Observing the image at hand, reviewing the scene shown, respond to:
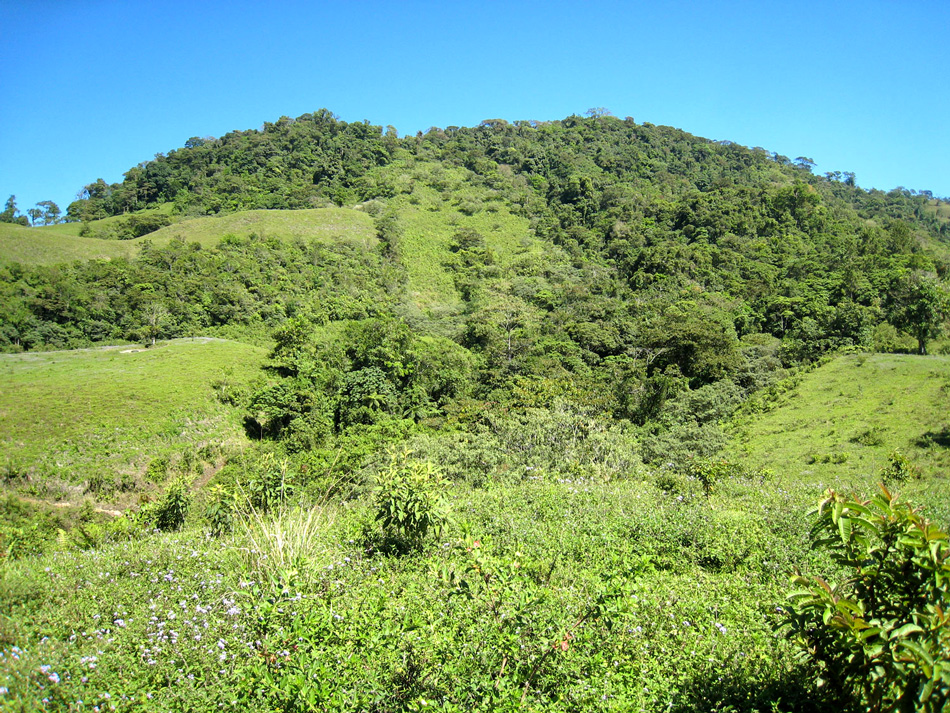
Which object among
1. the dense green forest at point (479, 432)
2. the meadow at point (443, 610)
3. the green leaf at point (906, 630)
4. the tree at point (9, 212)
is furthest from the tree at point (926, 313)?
the tree at point (9, 212)

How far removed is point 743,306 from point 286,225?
4444 centimetres

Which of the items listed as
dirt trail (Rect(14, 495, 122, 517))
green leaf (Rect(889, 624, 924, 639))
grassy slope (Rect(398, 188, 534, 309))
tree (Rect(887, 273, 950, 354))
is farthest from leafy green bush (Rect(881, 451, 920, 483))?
grassy slope (Rect(398, 188, 534, 309))

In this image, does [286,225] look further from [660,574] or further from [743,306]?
[660,574]

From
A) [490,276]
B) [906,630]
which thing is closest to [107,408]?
[906,630]

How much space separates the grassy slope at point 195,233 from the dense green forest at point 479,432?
54 centimetres

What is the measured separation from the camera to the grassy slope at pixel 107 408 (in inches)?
793

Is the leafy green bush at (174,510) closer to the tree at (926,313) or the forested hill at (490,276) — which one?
the forested hill at (490,276)

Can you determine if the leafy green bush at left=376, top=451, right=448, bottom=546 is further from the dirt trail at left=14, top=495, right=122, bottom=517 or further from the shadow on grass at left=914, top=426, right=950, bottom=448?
the shadow on grass at left=914, top=426, right=950, bottom=448

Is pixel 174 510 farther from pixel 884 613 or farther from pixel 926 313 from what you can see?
pixel 926 313

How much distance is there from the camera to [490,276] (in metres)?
56.1

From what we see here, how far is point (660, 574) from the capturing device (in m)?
5.09

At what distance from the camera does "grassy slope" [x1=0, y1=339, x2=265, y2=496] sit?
2014 cm

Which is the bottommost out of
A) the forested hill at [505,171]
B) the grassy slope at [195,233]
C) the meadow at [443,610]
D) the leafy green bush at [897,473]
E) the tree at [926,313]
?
the leafy green bush at [897,473]

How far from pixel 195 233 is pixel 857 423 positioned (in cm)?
5516
